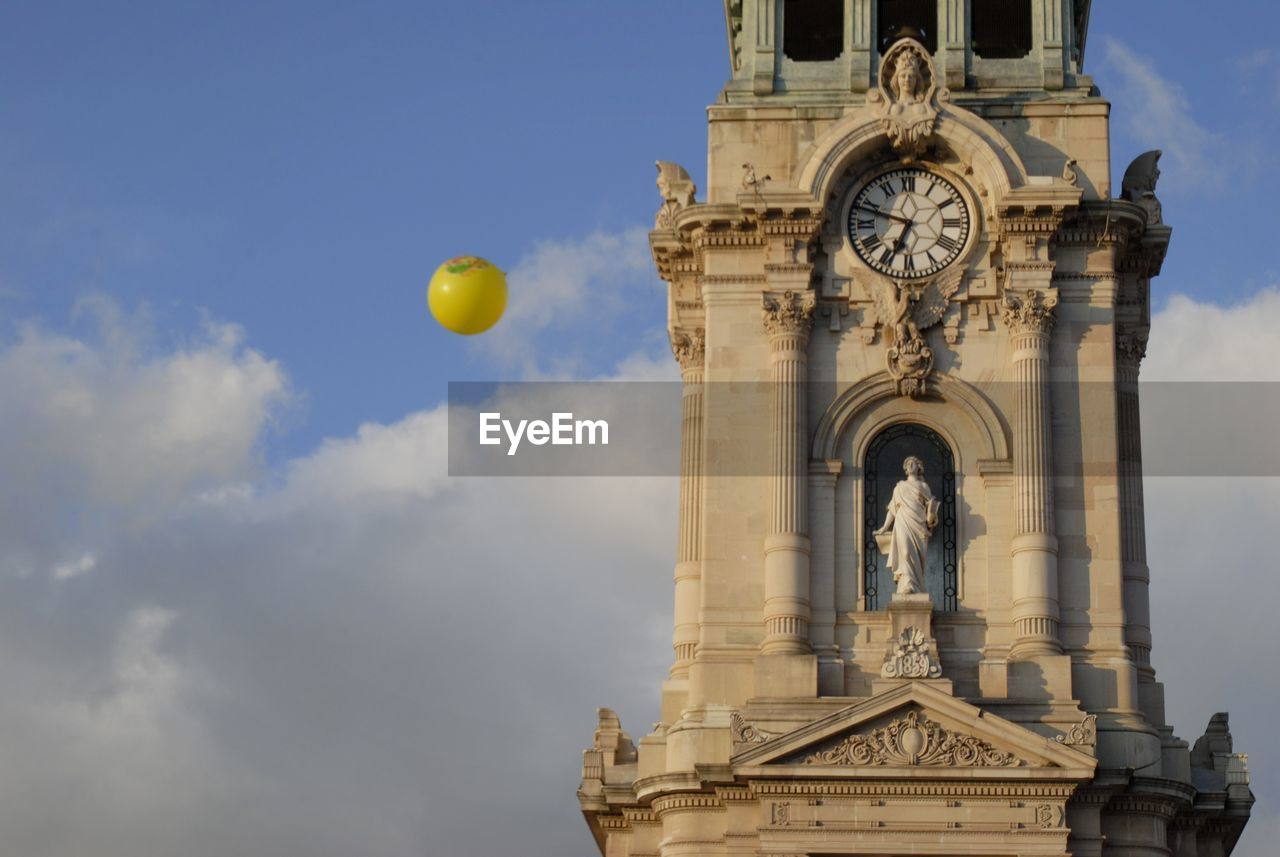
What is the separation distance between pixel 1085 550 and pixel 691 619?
679cm

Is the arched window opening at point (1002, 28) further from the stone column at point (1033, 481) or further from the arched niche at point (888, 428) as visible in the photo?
the arched niche at point (888, 428)

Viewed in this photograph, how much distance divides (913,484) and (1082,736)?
5.39 m

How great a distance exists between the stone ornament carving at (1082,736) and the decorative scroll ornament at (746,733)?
4484mm

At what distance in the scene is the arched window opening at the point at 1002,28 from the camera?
52688mm

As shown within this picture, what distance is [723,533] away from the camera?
1887 inches

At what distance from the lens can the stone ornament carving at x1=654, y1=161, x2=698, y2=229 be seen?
2005 inches

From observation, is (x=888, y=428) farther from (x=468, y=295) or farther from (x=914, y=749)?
(x=468, y=295)

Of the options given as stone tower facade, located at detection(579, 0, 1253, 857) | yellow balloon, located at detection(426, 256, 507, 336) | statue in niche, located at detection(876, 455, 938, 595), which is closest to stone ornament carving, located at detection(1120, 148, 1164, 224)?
stone tower facade, located at detection(579, 0, 1253, 857)

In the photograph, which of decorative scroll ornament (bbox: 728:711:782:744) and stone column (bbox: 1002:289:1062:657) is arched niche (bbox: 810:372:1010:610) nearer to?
stone column (bbox: 1002:289:1062:657)

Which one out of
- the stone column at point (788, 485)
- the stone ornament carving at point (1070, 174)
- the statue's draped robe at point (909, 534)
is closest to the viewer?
the stone column at point (788, 485)

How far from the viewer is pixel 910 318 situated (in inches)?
1912

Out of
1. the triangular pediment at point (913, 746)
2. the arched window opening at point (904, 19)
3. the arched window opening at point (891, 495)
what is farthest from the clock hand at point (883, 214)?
the triangular pediment at point (913, 746)

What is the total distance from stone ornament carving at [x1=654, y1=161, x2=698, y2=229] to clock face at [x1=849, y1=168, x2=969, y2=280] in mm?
3242

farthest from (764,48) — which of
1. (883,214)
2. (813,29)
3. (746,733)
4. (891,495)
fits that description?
(746,733)
